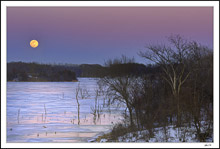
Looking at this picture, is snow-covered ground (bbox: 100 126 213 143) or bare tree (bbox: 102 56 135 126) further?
bare tree (bbox: 102 56 135 126)

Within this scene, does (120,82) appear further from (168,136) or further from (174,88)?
(168,136)

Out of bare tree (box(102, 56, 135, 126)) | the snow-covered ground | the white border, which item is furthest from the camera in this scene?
bare tree (box(102, 56, 135, 126))

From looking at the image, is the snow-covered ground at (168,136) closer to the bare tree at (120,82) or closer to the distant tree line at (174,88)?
the distant tree line at (174,88)

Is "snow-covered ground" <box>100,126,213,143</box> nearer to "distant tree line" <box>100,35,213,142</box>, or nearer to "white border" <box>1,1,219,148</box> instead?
"distant tree line" <box>100,35,213,142</box>

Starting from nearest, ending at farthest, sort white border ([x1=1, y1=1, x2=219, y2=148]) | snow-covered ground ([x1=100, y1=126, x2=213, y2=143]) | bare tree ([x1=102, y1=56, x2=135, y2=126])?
white border ([x1=1, y1=1, x2=219, y2=148]), snow-covered ground ([x1=100, y1=126, x2=213, y2=143]), bare tree ([x1=102, y1=56, x2=135, y2=126])

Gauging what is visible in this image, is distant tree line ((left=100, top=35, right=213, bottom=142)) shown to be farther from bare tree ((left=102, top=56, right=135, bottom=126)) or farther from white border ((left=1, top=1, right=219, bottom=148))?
white border ((left=1, top=1, right=219, bottom=148))

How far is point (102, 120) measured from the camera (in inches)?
567

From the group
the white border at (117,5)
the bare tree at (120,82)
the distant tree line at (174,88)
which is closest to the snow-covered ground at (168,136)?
the distant tree line at (174,88)

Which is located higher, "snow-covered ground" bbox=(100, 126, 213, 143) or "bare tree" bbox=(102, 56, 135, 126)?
"bare tree" bbox=(102, 56, 135, 126)

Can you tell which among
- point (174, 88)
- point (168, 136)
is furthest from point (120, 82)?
point (168, 136)

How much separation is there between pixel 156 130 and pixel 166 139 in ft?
3.64

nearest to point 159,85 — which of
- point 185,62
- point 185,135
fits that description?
point 185,62

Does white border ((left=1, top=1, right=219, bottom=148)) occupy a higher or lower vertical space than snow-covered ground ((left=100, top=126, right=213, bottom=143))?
higher

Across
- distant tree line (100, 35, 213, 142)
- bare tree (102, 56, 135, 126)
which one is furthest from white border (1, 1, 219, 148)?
bare tree (102, 56, 135, 126)
